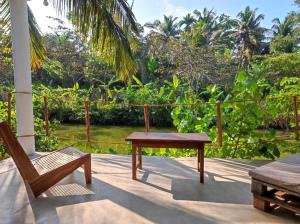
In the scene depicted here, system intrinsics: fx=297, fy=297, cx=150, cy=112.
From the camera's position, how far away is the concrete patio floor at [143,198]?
2.45 m

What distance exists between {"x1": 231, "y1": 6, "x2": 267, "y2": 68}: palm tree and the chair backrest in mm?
17790

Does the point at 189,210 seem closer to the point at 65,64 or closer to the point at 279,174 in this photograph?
the point at 279,174

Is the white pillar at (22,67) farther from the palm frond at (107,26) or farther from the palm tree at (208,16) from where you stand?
the palm tree at (208,16)

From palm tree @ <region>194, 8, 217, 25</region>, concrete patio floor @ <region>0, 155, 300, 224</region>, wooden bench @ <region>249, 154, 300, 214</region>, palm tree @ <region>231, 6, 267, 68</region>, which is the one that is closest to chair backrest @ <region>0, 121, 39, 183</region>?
concrete patio floor @ <region>0, 155, 300, 224</region>

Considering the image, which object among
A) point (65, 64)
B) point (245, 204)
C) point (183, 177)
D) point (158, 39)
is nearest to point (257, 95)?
point (183, 177)

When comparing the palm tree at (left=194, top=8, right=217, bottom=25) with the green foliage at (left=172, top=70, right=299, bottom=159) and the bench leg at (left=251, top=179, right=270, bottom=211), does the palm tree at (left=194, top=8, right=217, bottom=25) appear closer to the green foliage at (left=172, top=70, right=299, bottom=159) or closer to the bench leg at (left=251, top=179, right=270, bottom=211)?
the green foliage at (left=172, top=70, right=299, bottom=159)

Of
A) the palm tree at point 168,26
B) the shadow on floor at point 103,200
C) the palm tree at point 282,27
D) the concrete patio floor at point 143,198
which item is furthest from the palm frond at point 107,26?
the palm tree at point 282,27

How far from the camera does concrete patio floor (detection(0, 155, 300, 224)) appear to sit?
245cm

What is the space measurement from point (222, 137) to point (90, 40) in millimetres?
2772

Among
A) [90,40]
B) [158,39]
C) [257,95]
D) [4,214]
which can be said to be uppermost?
[158,39]

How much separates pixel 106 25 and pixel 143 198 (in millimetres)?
3135

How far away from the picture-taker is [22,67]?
452cm

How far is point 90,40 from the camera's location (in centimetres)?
509

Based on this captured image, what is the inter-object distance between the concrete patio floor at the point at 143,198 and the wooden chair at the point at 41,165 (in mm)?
182
